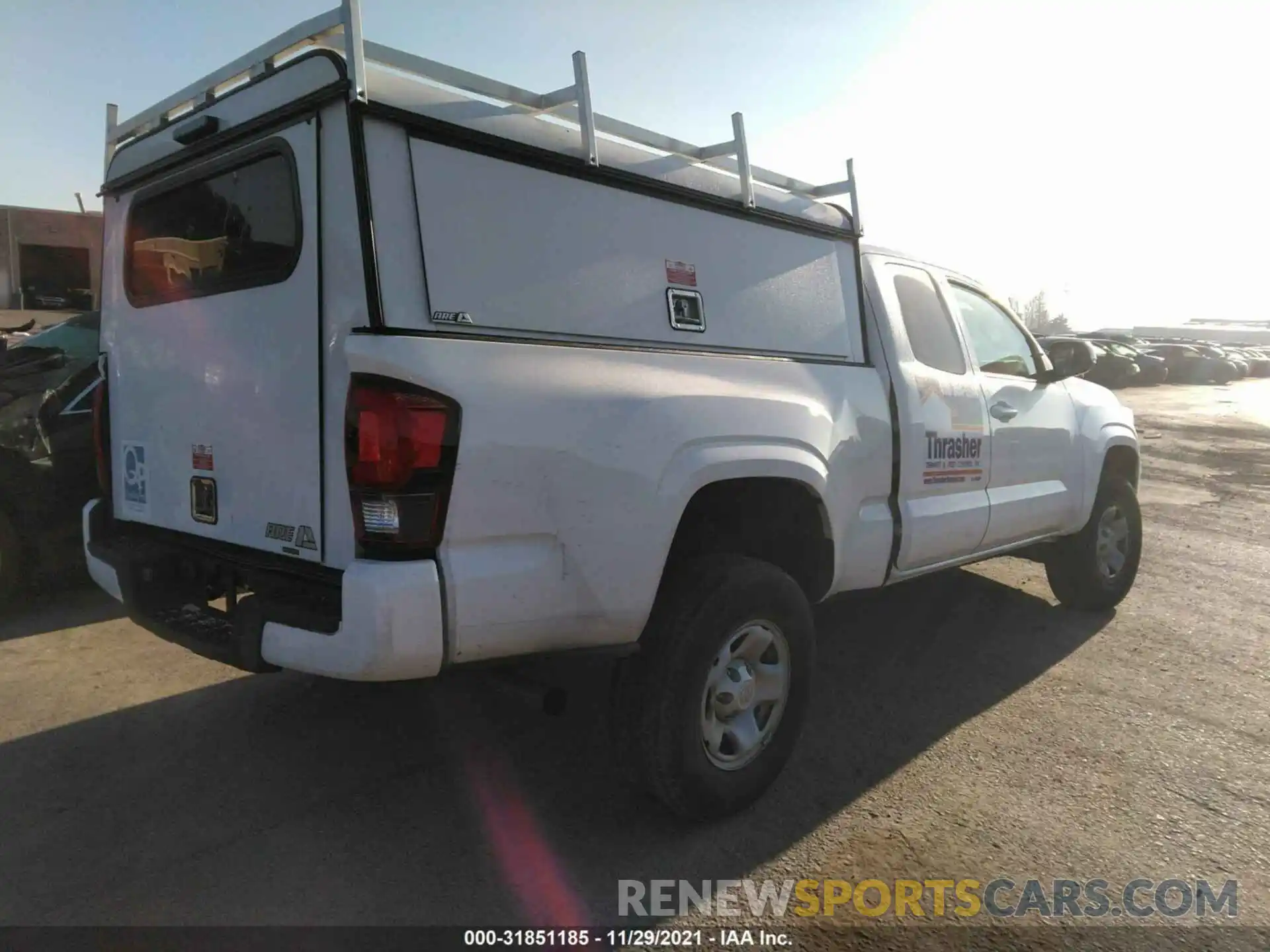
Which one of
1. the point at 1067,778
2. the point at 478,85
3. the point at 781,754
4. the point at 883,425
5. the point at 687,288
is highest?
the point at 478,85

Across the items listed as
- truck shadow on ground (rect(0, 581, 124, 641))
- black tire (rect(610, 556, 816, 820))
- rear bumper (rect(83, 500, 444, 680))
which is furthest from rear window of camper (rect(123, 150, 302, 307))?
truck shadow on ground (rect(0, 581, 124, 641))

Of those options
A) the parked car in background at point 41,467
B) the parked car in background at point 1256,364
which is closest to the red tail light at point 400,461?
the parked car in background at point 41,467

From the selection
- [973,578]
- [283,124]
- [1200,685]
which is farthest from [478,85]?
[973,578]

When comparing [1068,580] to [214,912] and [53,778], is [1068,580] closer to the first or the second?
[214,912]

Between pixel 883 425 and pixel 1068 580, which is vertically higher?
pixel 883 425

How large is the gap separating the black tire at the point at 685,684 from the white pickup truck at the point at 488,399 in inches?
0.4

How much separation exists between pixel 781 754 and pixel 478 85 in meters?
2.47

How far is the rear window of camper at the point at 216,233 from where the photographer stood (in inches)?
110

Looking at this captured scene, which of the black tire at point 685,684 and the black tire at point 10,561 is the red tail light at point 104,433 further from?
the black tire at point 685,684

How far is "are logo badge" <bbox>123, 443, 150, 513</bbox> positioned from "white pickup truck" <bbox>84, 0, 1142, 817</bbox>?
16 millimetres

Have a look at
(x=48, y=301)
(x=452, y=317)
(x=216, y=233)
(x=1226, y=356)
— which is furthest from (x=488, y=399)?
(x=1226, y=356)

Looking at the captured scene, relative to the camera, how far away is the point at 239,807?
3.18 m

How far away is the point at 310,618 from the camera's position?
2.54 meters

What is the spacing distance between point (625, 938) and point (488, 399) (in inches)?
60.3
